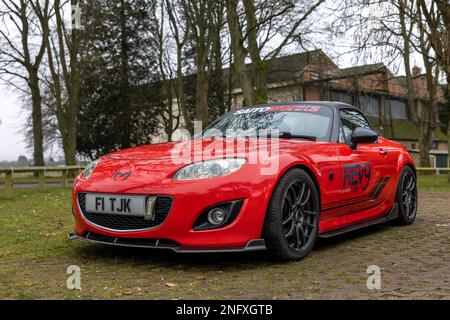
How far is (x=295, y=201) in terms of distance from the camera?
4523 mm

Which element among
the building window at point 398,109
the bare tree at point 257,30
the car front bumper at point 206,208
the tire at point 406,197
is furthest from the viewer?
the building window at point 398,109

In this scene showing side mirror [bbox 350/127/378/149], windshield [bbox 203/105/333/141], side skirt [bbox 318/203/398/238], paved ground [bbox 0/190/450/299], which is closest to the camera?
paved ground [bbox 0/190/450/299]

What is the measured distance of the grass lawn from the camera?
11.4 feet

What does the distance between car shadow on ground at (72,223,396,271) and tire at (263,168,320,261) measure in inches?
6.3

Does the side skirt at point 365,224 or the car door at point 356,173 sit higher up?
the car door at point 356,173

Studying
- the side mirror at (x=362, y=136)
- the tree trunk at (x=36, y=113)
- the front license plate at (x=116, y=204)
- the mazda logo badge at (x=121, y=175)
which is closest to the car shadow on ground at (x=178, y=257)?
the front license plate at (x=116, y=204)

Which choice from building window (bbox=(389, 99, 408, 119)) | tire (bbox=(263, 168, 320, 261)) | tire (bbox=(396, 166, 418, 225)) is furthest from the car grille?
building window (bbox=(389, 99, 408, 119))

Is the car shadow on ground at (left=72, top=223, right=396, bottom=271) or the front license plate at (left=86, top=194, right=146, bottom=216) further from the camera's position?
the car shadow on ground at (left=72, top=223, right=396, bottom=271)

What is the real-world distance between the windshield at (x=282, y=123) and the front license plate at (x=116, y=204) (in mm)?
1651

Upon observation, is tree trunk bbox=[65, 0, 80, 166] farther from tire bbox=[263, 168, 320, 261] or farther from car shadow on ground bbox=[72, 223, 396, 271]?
tire bbox=[263, 168, 320, 261]

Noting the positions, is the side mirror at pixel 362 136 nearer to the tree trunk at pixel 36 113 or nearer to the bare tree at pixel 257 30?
the bare tree at pixel 257 30

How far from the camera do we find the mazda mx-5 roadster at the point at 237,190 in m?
4.07
